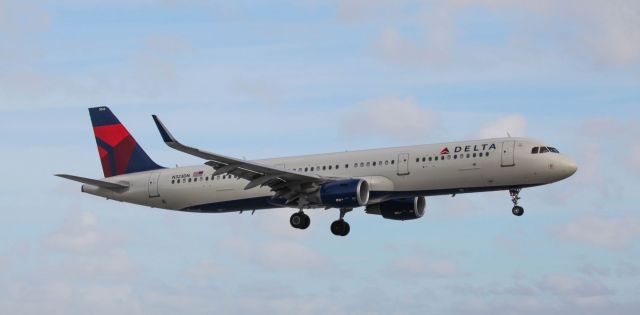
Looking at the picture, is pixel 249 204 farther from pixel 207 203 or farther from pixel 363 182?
pixel 363 182

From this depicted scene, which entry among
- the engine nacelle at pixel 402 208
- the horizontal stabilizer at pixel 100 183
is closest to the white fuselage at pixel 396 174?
the horizontal stabilizer at pixel 100 183

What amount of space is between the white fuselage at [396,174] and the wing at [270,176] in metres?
1.62

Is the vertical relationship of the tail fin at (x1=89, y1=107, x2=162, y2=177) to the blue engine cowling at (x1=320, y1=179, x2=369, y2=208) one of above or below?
above

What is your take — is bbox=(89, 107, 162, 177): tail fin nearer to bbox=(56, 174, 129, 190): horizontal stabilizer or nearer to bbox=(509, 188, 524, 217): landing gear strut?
bbox=(56, 174, 129, 190): horizontal stabilizer

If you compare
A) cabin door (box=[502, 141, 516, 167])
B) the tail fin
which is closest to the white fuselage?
cabin door (box=[502, 141, 516, 167])

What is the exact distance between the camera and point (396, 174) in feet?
200

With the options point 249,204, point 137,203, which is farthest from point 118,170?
point 249,204

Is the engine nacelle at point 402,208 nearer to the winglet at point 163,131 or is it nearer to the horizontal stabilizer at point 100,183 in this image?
the horizontal stabilizer at point 100,183

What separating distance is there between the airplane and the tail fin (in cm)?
8

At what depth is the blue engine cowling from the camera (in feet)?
196

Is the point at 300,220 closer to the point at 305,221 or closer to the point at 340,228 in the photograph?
the point at 305,221

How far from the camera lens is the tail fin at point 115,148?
2741 inches

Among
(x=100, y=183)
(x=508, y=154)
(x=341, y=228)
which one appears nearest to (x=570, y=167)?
(x=508, y=154)

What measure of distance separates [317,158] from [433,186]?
7308mm
